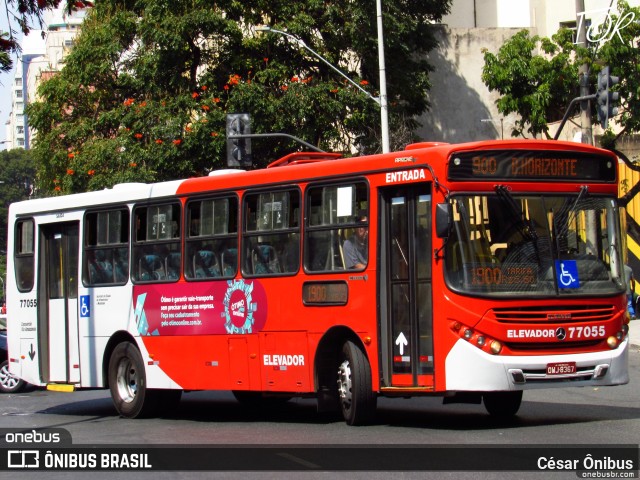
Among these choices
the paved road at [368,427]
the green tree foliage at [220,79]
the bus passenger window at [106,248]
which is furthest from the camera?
the green tree foliage at [220,79]

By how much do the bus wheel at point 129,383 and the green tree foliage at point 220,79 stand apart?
1897 centimetres

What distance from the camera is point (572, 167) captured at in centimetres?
1233

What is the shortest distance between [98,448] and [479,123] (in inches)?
1372

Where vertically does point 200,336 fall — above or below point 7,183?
below

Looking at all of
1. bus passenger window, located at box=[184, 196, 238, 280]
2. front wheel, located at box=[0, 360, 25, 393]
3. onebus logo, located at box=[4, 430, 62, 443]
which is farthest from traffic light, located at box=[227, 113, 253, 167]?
onebus logo, located at box=[4, 430, 62, 443]

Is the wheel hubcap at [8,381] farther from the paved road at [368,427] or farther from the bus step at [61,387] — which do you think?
the bus step at [61,387]

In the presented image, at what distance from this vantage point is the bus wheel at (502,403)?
510 inches

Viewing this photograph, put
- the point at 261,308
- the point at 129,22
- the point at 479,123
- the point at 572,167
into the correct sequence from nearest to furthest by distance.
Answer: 1. the point at 572,167
2. the point at 261,308
3. the point at 129,22
4. the point at 479,123

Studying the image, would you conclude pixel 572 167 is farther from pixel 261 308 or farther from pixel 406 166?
pixel 261 308

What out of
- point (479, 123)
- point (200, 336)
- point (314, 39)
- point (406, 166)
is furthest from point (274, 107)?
point (406, 166)

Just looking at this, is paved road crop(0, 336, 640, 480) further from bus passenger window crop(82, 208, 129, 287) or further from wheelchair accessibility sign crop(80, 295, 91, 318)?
bus passenger window crop(82, 208, 129, 287)

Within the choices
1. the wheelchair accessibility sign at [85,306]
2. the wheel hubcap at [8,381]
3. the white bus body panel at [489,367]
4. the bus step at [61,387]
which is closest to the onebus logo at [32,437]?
the bus step at [61,387]

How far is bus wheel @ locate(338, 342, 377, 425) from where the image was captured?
486 inches

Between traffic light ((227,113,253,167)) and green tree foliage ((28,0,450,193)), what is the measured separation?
7272mm
